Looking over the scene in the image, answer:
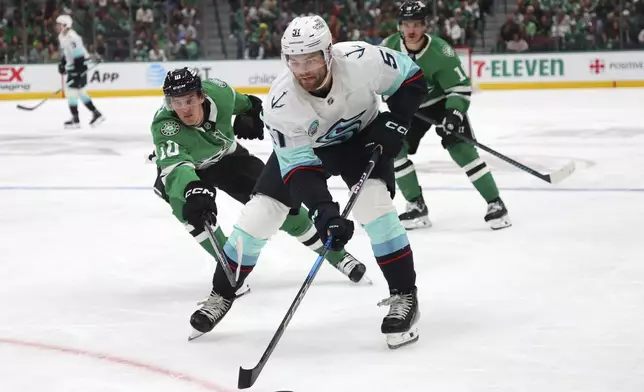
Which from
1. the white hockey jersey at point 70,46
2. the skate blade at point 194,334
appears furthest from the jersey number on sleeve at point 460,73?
the white hockey jersey at point 70,46

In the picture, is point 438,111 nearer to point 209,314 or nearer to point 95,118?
point 209,314

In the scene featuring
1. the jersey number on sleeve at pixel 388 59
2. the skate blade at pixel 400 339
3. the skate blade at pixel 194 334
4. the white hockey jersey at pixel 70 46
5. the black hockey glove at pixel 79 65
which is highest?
the jersey number on sleeve at pixel 388 59

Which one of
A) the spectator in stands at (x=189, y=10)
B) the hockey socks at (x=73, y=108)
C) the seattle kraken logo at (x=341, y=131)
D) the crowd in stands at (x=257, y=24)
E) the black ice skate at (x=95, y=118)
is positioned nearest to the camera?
the seattle kraken logo at (x=341, y=131)

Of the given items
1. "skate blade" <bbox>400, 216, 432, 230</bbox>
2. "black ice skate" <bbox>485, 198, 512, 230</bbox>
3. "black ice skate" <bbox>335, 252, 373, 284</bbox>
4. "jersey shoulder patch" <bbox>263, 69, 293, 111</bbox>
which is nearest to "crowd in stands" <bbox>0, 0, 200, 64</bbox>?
"skate blade" <bbox>400, 216, 432, 230</bbox>

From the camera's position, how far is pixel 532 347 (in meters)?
2.90

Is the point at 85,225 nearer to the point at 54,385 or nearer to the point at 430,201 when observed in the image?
the point at 430,201

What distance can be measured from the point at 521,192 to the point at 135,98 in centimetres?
927

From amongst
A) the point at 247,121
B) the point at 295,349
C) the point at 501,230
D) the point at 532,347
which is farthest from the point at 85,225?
the point at 532,347

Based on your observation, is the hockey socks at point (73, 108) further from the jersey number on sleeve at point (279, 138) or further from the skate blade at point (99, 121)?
the jersey number on sleeve at point (279, 138)

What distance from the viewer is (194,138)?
143 inches

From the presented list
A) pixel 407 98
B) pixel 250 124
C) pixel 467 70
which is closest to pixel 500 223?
pixel 250 124

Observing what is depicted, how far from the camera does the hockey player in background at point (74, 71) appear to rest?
34.5 feet

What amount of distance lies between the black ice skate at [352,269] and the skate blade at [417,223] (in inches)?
46.4

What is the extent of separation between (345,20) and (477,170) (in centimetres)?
989
